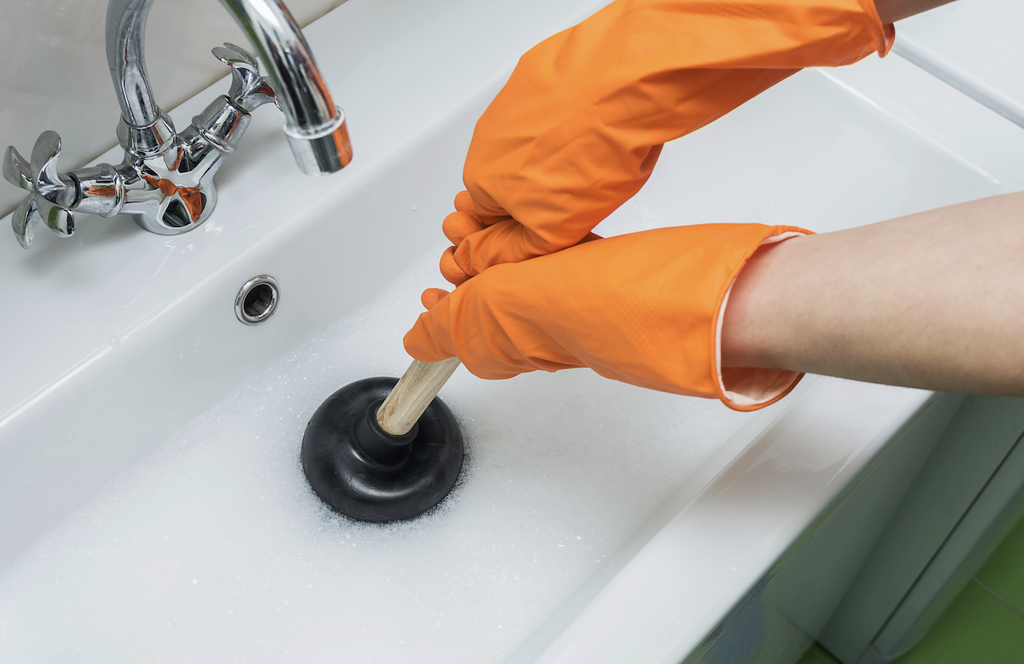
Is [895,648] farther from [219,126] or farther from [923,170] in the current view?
[219,126]

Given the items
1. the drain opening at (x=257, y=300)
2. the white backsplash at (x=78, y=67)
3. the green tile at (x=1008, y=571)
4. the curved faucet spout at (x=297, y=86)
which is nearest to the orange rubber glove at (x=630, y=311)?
the curved faucet spout at (x=297, y=86)

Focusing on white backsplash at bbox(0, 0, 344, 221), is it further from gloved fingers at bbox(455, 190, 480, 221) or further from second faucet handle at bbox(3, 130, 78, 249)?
gloved fingers at bbox(455, 190, 480, 221)

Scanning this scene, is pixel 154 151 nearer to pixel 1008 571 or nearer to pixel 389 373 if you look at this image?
pixel 389 373

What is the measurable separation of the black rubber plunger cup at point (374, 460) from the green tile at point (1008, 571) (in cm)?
107

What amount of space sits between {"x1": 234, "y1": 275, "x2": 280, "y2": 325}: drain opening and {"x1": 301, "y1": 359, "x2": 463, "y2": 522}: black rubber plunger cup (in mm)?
108

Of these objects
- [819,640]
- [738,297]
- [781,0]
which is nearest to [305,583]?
[738,297]

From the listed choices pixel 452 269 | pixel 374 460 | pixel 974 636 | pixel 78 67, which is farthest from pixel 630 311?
pixel 974 636

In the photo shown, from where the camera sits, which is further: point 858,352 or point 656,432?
point 656,432

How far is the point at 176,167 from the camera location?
667 mm

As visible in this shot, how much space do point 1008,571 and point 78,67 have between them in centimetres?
154

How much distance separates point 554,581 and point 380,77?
55 cm

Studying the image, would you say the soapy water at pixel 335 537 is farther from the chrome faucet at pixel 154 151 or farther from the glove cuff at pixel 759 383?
the glove cuff at pixel 759 383

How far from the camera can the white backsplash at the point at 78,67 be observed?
62 cm

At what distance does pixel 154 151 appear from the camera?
0.64 metres
